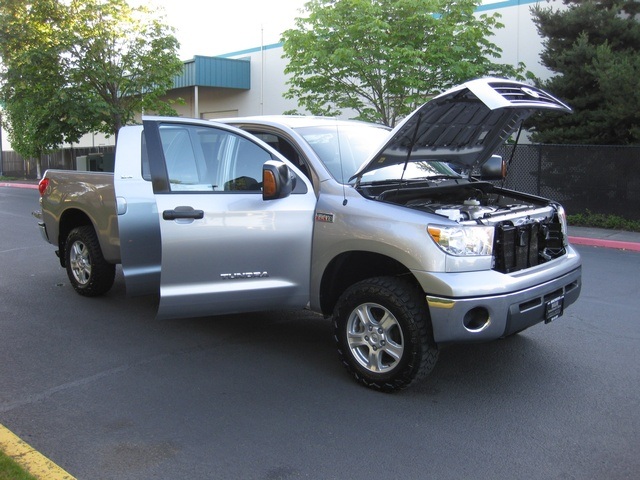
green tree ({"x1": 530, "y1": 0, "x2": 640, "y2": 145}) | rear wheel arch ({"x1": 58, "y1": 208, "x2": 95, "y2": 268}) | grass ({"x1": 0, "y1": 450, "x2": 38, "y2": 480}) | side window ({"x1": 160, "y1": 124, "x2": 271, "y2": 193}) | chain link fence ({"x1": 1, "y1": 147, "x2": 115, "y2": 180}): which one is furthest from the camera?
chain link fence ({"x1": 1, "y1": 147, "x2": 115, "y2": 180})

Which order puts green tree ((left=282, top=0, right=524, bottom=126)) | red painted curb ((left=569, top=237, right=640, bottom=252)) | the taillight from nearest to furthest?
the taillight, red painted curb ((left=569, top=237, right=640, bottom=252)), green tree ((left=282, top=0, right=524, bottom=126))

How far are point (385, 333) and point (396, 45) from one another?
11427 millimetres

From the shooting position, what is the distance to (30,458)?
11.1ft

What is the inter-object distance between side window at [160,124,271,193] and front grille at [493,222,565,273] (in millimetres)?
1865

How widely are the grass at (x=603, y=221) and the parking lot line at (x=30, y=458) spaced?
13151mm

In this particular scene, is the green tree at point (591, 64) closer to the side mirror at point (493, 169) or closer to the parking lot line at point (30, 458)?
the side mirror at point (493, 169)

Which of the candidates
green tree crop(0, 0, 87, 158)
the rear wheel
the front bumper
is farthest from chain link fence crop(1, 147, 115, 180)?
the front bumper

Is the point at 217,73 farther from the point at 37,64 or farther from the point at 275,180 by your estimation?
the point at 275,180

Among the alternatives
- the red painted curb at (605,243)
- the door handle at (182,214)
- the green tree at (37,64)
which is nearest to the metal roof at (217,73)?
the green tree at (37,64)

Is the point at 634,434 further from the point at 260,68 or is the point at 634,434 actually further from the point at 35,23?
the point at 260,68

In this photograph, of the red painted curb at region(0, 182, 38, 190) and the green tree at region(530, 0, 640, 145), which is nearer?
the green tree at region(530, 0, 640, 145)

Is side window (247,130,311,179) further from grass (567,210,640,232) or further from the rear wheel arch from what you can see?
grass (567,210,640,232)

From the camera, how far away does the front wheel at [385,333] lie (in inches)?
161

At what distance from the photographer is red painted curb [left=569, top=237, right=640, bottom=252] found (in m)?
11.5
